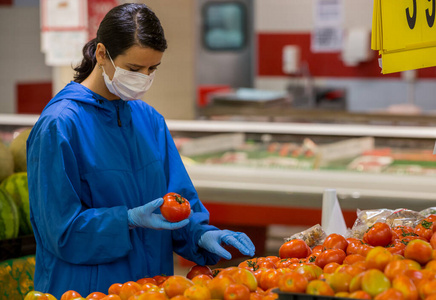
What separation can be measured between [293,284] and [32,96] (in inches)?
340

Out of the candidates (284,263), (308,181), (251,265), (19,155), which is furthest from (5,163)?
(308,181)

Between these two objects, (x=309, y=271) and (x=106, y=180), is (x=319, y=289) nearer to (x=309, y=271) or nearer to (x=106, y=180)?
(x=309, y=271)

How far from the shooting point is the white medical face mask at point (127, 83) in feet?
7.83

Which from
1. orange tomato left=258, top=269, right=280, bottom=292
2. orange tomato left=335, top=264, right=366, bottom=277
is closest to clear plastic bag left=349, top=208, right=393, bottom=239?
orange tomato left=258, top=269, right=280, bottom=292

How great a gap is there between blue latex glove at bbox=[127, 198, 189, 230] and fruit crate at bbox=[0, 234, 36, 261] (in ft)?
3.98

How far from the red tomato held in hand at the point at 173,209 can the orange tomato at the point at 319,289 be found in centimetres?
68

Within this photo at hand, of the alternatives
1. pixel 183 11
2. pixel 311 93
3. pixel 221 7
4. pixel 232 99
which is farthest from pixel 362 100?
pixel 183 11

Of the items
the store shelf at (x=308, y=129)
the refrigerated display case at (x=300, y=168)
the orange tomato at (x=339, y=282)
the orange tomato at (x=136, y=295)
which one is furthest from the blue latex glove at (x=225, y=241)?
the store shelf at (x=308, y=129)

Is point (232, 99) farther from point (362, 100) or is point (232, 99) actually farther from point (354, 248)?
point (354, 248)

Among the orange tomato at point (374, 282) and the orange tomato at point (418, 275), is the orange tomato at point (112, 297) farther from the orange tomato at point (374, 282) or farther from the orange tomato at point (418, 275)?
the orange tomato at point (418, 275)

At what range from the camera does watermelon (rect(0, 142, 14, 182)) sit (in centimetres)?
359

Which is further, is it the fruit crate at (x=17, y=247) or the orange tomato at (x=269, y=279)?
the fruit crate at (x=17, y=247)

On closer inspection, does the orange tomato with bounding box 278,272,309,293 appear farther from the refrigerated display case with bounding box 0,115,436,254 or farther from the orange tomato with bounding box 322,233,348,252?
the refrigerated display case with bounding box 0,115,436,254

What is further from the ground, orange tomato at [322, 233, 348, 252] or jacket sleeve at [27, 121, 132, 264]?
jacket sleeve at [27, 121, 132, 264]
